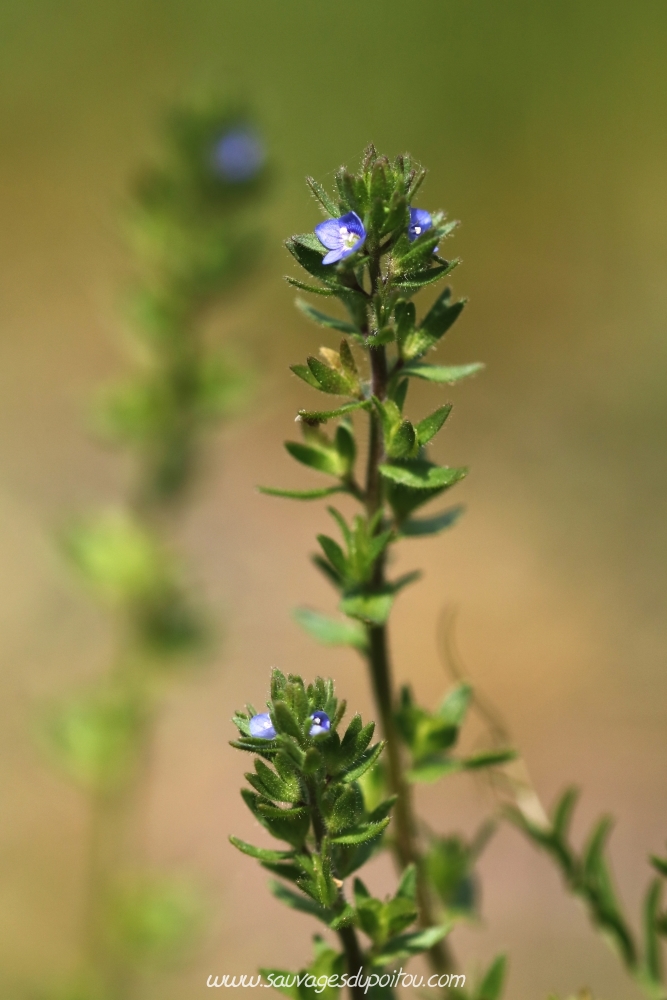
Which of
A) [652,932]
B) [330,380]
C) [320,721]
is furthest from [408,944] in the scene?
[330,380]

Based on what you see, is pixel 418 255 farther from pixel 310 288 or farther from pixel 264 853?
pixel 264 853

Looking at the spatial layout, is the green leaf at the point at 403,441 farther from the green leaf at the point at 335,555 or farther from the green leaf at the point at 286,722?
the green leaf at the point at 286,722

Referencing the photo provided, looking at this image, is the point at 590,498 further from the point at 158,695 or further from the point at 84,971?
the point at 84,971

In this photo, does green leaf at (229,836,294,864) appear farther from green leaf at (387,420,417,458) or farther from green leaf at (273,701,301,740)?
green leaf at (387,420,417,458)

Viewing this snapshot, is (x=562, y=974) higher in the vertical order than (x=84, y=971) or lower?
lower

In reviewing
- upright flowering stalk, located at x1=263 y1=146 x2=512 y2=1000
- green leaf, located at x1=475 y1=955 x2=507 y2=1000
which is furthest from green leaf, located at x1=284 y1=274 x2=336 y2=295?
green leaf, located at x1=475 y1=955 x2=507 y2=1000

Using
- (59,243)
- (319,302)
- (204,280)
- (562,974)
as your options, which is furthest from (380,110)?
(562,974)
